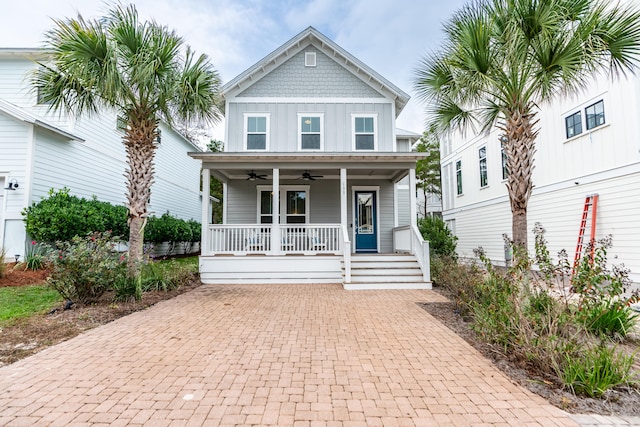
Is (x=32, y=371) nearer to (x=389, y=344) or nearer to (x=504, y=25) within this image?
(x=389, y=344)

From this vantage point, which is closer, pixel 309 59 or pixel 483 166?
pixel 309 59

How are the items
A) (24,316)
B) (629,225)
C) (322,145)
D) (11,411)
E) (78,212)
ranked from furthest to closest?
(322,145), (78,212), (629,225), (24,316), (11,411)

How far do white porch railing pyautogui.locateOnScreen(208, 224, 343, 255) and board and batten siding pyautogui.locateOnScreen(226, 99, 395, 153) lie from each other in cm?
342

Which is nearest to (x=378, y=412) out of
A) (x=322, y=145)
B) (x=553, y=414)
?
(x=553, y=414)

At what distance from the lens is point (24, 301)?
619 centimetres

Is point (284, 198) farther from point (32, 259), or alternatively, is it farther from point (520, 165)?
point (520, 165)

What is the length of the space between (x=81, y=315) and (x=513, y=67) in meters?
8.70

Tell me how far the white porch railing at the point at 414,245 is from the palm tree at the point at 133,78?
22.3 feet

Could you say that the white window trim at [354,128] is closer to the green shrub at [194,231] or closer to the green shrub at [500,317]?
the green shrub at [500,317]

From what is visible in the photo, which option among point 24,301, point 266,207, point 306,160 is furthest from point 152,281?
point 306,160

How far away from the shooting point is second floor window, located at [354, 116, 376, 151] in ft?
38.3

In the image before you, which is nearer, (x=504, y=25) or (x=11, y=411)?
(x=11, y=411)

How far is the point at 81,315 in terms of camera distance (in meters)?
5.36

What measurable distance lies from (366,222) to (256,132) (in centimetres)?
546
